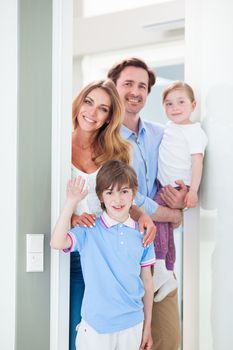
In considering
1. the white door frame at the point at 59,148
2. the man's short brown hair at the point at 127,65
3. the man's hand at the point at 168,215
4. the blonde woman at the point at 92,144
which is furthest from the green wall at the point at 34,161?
the man's hand at the point at 168,215

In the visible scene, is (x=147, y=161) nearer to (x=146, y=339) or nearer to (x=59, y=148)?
(x=59, y=148)

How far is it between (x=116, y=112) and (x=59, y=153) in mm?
271

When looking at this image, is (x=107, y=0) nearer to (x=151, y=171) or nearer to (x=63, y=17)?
(x=63, y=17)

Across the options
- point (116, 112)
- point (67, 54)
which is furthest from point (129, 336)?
point (67, 54)

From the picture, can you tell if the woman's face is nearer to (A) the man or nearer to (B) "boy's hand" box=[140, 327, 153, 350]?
(A) the man

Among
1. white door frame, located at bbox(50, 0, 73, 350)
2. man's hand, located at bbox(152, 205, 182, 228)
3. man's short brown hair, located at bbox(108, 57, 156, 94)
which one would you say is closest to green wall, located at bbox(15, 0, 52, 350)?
white door frame, located at bbox(50, 0, 73, 350)

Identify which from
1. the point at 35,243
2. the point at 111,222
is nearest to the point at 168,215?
the point at 111,222

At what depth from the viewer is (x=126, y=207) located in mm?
1826

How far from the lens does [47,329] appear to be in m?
1.86

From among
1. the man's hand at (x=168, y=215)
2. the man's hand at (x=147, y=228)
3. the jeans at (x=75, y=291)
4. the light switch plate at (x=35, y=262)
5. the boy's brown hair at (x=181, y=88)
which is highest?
the boy's brown hair at (x=181, y=88)

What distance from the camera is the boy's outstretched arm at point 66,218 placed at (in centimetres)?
175

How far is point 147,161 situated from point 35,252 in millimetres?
559

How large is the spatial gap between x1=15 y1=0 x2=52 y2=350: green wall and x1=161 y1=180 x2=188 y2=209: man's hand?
472mm

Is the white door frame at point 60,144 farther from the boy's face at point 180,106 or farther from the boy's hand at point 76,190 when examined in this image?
the boy's face at point 180,106
